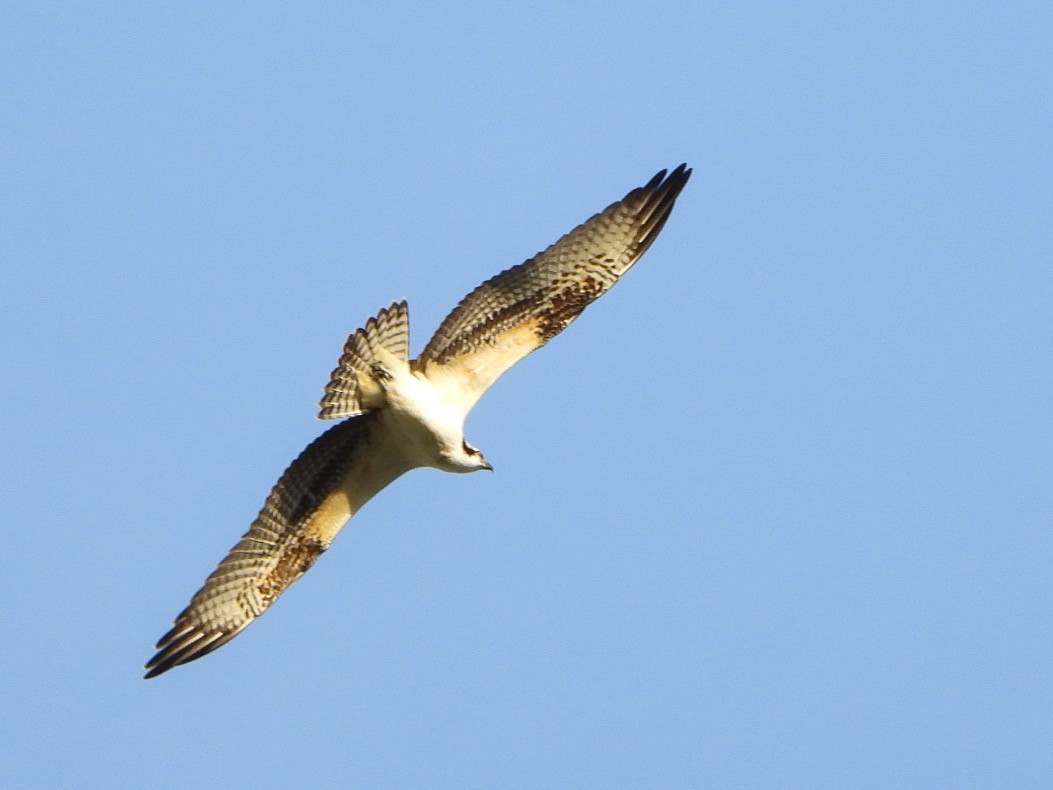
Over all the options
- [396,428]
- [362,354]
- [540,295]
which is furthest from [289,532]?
[540,295]

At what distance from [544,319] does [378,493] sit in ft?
5.81

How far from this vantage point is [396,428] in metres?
11.0

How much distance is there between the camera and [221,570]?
11242mm

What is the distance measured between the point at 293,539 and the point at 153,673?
1.36 m

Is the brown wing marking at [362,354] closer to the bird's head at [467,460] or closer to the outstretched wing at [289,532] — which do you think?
the outstretched wing at [289,532]

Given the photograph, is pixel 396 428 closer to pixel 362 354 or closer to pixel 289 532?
pixel 362 354

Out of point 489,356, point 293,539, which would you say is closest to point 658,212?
point 489,356

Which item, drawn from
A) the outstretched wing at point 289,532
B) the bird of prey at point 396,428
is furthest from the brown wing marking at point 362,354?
the outstretched wing at point 289,532

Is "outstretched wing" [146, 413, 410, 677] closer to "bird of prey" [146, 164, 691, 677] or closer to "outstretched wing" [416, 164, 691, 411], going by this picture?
"bird of prey" [146, 164, 691, 677]

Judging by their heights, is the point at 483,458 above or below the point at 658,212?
below

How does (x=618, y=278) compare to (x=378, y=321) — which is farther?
(x=618, y=278)

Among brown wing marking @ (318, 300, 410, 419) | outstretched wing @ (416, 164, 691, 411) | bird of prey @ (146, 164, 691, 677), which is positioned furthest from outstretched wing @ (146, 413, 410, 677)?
outstretched wing @ (416, 164, 691, 411)

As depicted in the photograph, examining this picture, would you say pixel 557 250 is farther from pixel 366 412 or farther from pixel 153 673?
pixel 153 673

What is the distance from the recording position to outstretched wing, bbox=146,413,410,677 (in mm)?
11172
